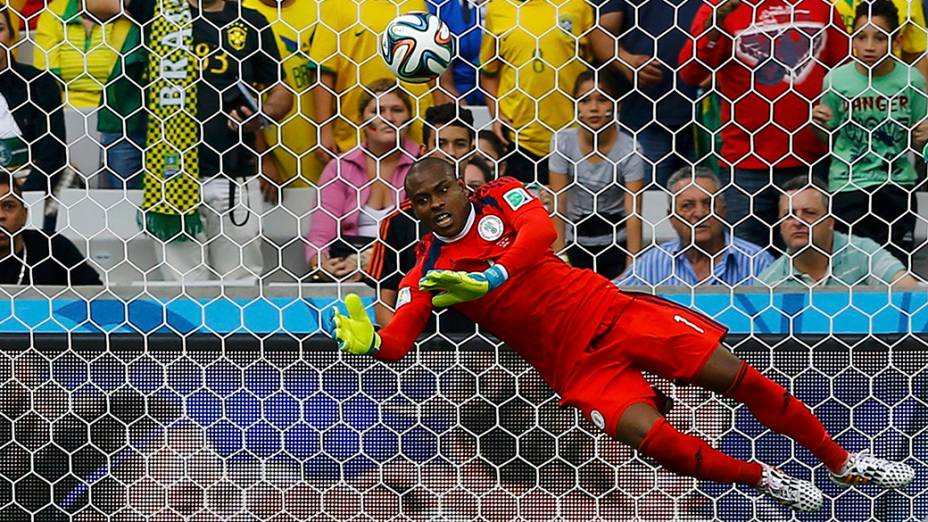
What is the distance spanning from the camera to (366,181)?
4.21 metres

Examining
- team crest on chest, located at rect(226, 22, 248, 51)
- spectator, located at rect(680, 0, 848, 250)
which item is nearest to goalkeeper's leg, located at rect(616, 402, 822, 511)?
spectator, located at rect(680, 0, 848, 250)

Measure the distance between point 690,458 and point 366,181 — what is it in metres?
A: 1.39

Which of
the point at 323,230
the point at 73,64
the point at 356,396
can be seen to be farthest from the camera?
the point at 73,64

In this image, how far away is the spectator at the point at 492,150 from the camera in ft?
13.5

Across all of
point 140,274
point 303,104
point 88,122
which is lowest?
point 140,274

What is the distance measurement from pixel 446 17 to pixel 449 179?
96 cm

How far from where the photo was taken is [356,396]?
3887 millimetres

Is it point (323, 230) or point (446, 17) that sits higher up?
point (446, 17)

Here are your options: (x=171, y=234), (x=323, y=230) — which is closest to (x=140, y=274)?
(x=171, y=234)

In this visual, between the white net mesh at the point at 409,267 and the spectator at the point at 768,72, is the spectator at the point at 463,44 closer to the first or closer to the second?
the white net mesh at the point at 409,267

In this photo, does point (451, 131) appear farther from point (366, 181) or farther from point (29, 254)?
point (29, 254)

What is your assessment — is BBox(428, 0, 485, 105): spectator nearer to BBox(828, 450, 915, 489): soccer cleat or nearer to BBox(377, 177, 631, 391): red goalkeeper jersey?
BBox(377, 177, 631, 391): red goalkeeper jersey

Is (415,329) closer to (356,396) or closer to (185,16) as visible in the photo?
(356,396)

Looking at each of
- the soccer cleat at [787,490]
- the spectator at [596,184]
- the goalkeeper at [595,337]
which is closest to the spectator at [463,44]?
the spectator at [596,184]
